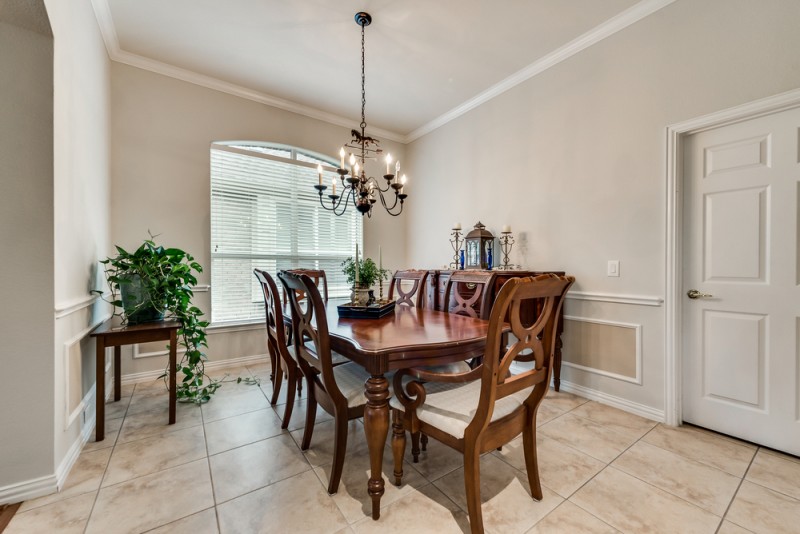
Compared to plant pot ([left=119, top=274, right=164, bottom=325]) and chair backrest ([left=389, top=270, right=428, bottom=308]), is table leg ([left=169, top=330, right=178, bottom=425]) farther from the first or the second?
chair backrest ([left=389, top=270, right=428, bottom=308])

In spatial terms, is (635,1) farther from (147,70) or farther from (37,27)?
(147,70)

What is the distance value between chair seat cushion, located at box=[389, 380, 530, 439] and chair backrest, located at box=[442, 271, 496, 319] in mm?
937

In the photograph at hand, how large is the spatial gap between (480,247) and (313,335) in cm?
211

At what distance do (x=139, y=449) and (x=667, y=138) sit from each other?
3.83 metres

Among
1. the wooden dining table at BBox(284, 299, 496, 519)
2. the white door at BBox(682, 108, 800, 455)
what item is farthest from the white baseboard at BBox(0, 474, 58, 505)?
the white door at BBox(682, 108, 800, 455)

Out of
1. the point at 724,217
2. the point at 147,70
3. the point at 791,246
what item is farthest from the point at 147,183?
the point at 791,246

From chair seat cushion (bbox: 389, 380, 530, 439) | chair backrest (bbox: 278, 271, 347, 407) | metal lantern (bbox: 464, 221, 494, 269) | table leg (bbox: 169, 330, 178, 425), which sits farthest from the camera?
metal lantern (bbox: 464, 221, 494, 269)

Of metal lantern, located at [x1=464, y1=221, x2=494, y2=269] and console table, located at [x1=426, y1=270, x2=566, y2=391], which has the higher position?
metal lantern, located at [x1=464, y1=221, x2=494, y2=269]

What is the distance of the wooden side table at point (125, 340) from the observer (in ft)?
6.36

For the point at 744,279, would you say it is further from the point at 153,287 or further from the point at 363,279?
the point at 153,287

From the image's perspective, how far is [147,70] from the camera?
9.63ft

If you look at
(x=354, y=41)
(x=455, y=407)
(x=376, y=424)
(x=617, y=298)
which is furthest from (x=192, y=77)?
(x=617, y=298)

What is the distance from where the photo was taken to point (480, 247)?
10.4ft

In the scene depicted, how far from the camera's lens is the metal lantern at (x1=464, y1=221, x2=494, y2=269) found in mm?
3166
